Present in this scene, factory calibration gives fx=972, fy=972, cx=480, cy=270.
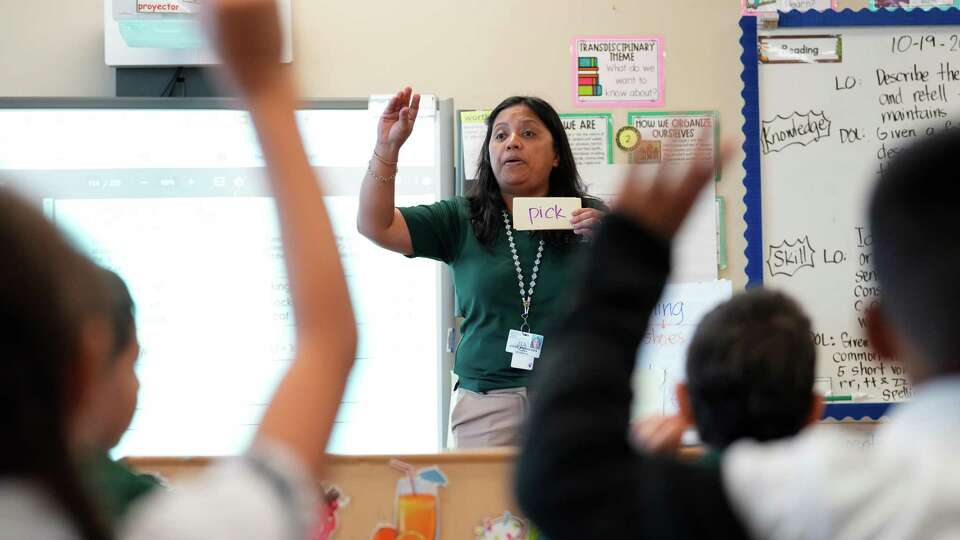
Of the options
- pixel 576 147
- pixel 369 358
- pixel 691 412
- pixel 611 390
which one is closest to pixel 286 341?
pixel 369 358

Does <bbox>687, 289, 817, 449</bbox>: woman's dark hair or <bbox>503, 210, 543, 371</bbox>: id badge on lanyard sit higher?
<bbox>687, 289, 817, 449</bbox>: woman's dark hair

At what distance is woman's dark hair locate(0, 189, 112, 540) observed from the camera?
455 mm

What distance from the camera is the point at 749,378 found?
88 centimetres

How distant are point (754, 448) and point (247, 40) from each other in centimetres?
39

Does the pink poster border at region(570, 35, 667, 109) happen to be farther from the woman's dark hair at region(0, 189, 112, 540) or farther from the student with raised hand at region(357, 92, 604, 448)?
the woman's dark hair at region(0, 189, 112, 540)

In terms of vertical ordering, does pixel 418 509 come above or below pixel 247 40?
below

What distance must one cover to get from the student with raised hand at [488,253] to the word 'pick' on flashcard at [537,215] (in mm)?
19

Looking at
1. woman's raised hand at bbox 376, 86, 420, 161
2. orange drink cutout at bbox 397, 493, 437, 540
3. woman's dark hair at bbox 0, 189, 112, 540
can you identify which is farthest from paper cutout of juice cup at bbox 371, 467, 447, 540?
woman's dark hair at bbox 0, 189, 112, 540

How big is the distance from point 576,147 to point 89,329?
287 cm

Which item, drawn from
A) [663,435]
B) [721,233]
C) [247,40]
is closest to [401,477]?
[663,435]

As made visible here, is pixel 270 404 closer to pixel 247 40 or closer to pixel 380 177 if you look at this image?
pixel 247 40

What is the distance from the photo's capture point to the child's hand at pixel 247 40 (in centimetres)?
55

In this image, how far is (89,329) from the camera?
0.48 m

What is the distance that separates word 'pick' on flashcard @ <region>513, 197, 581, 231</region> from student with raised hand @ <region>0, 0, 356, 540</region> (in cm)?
187
